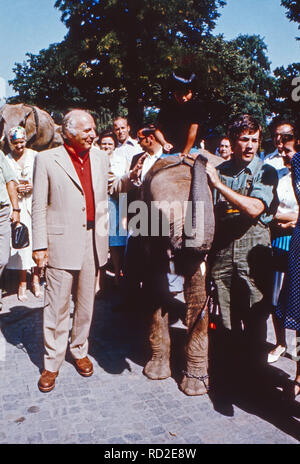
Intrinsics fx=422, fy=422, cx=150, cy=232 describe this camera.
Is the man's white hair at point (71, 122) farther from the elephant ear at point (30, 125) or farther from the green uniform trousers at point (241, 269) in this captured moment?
the elephant ear at point (30, 125)

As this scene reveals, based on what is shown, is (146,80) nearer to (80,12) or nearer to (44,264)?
(80,12)

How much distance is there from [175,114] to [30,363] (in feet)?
9.36

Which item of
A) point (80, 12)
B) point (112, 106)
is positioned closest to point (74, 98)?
point (112, 106)

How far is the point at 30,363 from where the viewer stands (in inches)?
170

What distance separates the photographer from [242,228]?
3512mm

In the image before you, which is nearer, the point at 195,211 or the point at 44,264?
the point at 195,211

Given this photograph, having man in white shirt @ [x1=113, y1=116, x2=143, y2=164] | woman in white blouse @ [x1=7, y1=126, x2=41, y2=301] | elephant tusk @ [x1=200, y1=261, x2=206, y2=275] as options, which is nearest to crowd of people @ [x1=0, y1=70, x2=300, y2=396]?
elephant tusk @ [x1=200, y1=261, x2=206, y2=275]

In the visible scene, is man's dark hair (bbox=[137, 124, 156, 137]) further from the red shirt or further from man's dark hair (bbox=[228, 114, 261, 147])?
man's dark hair (bbox=[228, 114, 261, 147])

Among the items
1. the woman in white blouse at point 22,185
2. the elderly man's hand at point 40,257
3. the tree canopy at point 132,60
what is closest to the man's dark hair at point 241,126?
the elderly man's hand at point 40,257

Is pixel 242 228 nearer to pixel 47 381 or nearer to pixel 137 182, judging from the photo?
pixel 137 182

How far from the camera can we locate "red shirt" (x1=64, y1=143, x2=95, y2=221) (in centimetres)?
388

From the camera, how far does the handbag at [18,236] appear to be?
18.2ft

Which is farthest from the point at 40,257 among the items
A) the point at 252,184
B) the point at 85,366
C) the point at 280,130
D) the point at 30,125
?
the point at 30,125

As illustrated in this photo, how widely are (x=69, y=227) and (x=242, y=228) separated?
5.00ft
